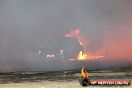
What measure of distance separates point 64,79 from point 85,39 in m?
66.1

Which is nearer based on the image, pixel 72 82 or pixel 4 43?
pixel 72 82

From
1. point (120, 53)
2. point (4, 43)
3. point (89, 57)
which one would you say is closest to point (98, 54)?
point (89, 57)

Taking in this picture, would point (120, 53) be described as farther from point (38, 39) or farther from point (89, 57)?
point (38, 39)

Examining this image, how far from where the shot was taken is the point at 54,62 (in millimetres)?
80938

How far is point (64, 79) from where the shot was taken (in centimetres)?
4666

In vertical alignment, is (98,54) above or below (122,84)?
above

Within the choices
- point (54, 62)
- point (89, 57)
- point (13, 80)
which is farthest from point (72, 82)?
point (89, 57)

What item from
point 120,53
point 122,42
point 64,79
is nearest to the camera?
point 64,79

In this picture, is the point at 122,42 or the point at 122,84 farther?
the point at 122,42

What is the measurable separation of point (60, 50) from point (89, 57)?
17756mm

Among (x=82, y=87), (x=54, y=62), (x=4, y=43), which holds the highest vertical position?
Result: (x=4, y=43)

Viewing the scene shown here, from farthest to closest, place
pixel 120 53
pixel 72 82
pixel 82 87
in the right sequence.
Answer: pixel 120 53
pixel 72 82
pixel 82 87

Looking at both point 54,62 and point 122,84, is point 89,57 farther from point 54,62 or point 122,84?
point 122,84

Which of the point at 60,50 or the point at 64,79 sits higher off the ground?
the point at 60,50
